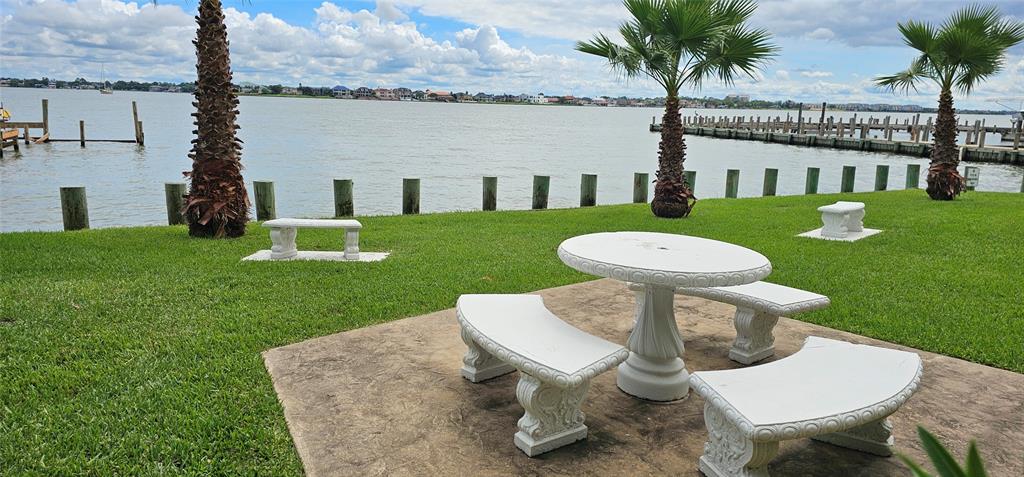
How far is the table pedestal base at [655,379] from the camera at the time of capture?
12.8 ft

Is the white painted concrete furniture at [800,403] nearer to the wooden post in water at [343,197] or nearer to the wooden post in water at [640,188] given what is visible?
the wooden post in water at [343,197]

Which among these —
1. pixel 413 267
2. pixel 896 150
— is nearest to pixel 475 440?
pixel 413 267

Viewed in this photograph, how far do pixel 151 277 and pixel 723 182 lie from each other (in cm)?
2148

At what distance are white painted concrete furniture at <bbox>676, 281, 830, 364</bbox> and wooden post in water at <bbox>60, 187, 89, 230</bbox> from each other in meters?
10.00

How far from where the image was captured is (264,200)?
11.5 meters

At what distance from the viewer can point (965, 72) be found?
13.6 meters

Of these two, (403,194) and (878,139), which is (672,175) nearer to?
→ (403,194)

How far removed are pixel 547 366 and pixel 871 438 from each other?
1716 mm

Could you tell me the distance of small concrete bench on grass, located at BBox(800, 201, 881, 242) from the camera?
9.37 m

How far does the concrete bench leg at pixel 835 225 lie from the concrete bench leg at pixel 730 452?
7435mm

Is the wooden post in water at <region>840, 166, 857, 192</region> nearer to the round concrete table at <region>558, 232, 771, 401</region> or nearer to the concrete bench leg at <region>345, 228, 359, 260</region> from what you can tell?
the concrete bench leg at <region>345, 228, 359, 260</region>

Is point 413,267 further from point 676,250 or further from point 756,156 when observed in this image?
point 756,156

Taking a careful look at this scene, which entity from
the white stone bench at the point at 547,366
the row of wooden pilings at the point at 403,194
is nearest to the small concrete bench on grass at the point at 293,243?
the row of wooden pilings at the point at 403,194

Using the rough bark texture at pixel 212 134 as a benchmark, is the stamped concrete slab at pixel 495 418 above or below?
below
